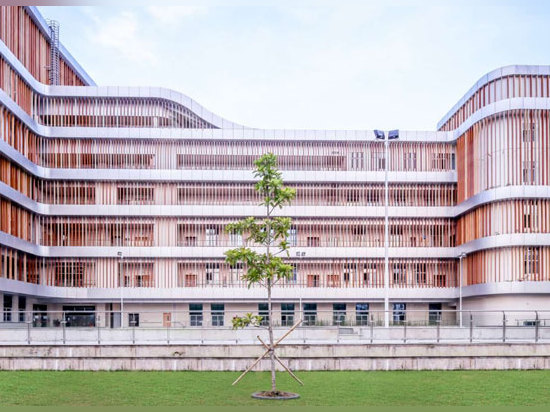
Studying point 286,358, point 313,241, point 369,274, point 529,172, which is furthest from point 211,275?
point 286,358

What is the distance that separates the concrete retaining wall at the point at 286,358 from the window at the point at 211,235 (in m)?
42.1

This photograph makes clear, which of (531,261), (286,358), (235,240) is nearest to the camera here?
(286,358)

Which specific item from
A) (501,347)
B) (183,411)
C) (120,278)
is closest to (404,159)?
(120,278)

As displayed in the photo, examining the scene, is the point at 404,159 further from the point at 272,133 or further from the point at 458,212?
the point at 272,133

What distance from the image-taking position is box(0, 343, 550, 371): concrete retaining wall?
29891 mm

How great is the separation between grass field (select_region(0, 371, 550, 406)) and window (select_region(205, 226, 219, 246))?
44.6 metres

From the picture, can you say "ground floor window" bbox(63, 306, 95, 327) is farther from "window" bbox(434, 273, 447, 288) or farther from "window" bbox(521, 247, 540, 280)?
"window" bbox(434, 273, 447, 288)

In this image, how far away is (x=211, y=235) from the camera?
7406cm

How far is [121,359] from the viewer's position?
98.3 feet

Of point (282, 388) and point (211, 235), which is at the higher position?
point (211, 235)

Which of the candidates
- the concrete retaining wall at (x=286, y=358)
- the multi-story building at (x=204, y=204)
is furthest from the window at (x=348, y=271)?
the concrete retaining wall at (x=286, y=358)

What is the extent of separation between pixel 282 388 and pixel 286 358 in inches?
185

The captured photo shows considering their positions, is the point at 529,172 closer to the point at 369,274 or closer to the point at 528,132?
the point at 528,132

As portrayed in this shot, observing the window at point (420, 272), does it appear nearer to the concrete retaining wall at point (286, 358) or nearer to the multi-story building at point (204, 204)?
the multi-story building at point (204, 204)
